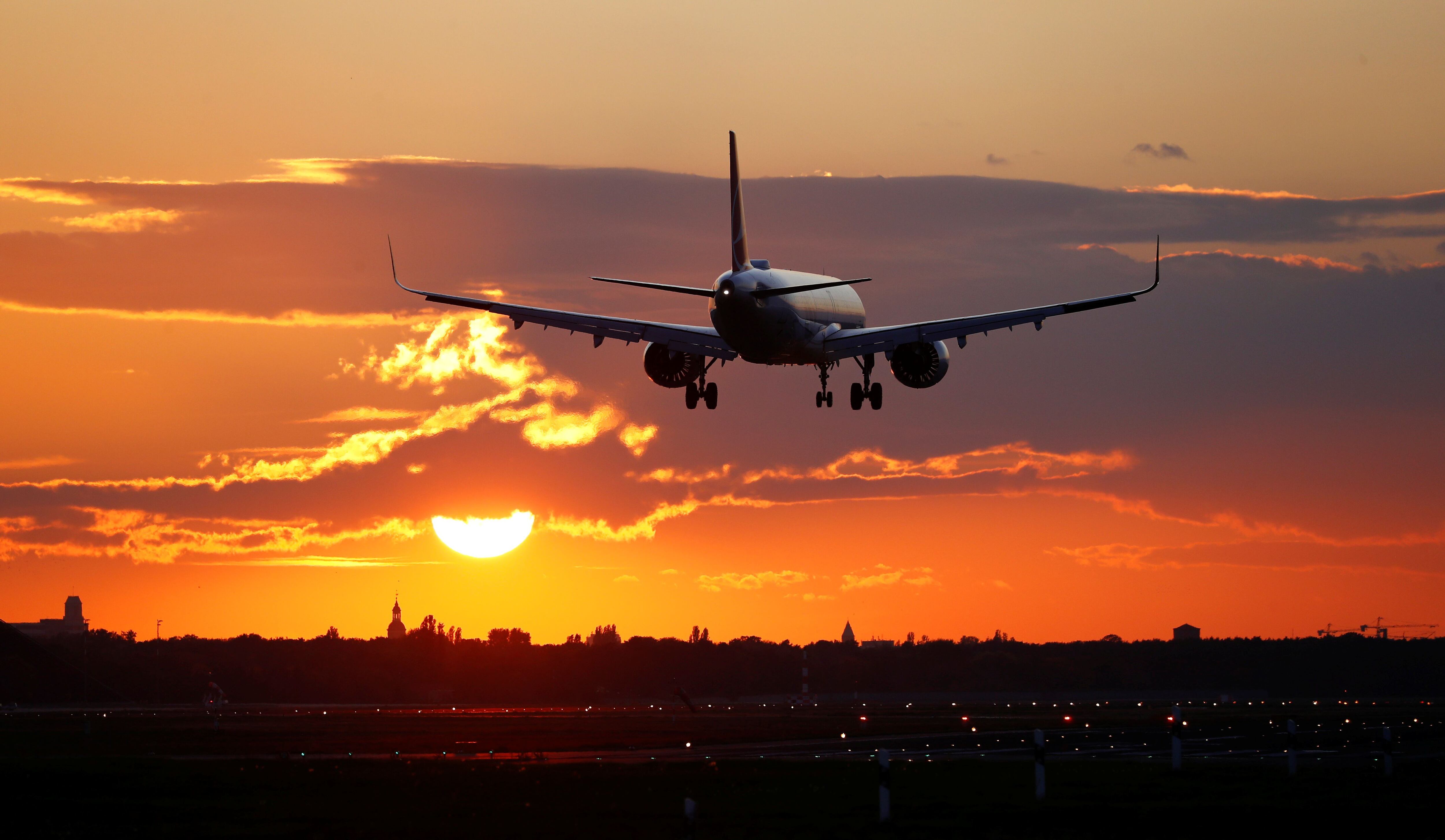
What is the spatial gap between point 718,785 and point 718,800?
4.01 metres

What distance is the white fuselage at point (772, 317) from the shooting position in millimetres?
68938

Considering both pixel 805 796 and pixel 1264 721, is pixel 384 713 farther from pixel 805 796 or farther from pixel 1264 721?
pixel 805 796

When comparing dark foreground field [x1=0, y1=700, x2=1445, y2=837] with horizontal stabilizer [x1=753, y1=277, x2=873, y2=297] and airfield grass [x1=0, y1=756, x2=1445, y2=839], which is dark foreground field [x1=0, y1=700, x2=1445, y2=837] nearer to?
airfield grass [x1=0, y1=756, x2=1445, y2=839]

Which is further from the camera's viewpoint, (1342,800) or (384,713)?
(384,713)

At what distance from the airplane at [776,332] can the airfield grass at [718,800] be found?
88.0ft

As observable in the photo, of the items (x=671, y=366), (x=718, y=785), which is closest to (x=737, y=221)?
(x=671, y=366)

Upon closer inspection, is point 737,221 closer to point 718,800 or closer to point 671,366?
point 671,366

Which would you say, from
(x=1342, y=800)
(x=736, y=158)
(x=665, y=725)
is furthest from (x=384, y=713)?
(x=1342, y=800)

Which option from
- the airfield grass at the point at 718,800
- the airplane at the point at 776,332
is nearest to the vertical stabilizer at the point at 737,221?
the airplane at the point at 776,332

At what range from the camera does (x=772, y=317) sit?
6956cm

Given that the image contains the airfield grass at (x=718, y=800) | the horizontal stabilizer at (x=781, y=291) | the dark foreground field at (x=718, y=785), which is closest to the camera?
the airfield grass at (x=718, y=800)

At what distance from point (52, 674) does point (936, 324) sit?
153 metres

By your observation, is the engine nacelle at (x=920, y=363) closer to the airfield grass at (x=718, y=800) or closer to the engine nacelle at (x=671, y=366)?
the engine nacelle at (x=671, y=366)

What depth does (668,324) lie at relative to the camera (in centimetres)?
7288
